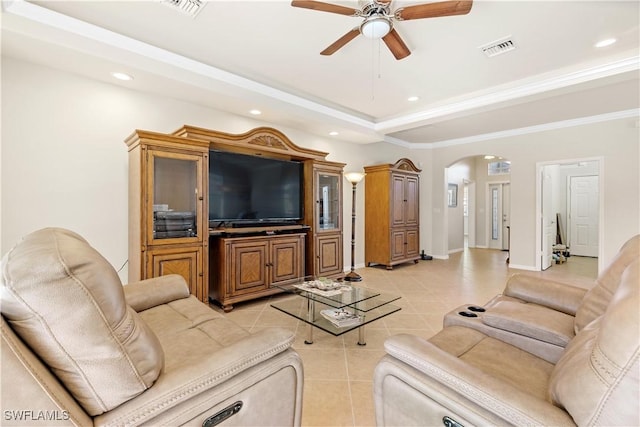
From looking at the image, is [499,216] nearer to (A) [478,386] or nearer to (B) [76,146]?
(A) [478,386]

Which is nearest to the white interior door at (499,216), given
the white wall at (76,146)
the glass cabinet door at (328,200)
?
the white wall at (76,146)

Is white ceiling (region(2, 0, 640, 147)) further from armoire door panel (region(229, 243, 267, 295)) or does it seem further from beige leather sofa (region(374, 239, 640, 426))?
beige leather sofa (region(374, 239, 640, 426))

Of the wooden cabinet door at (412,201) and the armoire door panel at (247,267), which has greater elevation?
the wooden cabinet door at (412,201)

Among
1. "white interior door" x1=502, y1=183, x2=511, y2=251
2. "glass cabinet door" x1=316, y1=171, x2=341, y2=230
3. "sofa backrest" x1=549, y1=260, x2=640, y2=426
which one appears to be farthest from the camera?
"white interior door" x1=502, y1=183, x2=511, y2=251

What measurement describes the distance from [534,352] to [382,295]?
49.1 inches

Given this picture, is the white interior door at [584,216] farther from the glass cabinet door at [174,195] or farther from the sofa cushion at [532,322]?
the glass cabinet door at [174,195]

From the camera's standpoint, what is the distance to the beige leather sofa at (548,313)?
1.29 meters

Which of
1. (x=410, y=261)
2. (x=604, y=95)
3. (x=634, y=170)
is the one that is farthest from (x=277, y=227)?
(x=634, y=170)

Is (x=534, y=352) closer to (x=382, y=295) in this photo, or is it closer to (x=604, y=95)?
(x=382, y=295)

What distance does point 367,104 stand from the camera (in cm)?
408

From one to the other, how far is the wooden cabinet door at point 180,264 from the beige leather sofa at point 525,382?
2328 millimetres

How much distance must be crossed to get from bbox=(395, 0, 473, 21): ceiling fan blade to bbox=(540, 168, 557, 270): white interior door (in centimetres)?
475

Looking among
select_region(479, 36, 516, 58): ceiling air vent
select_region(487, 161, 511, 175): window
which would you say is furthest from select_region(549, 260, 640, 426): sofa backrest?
select_region(487, 161, 511, 175): window

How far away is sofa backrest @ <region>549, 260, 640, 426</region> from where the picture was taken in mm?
635
